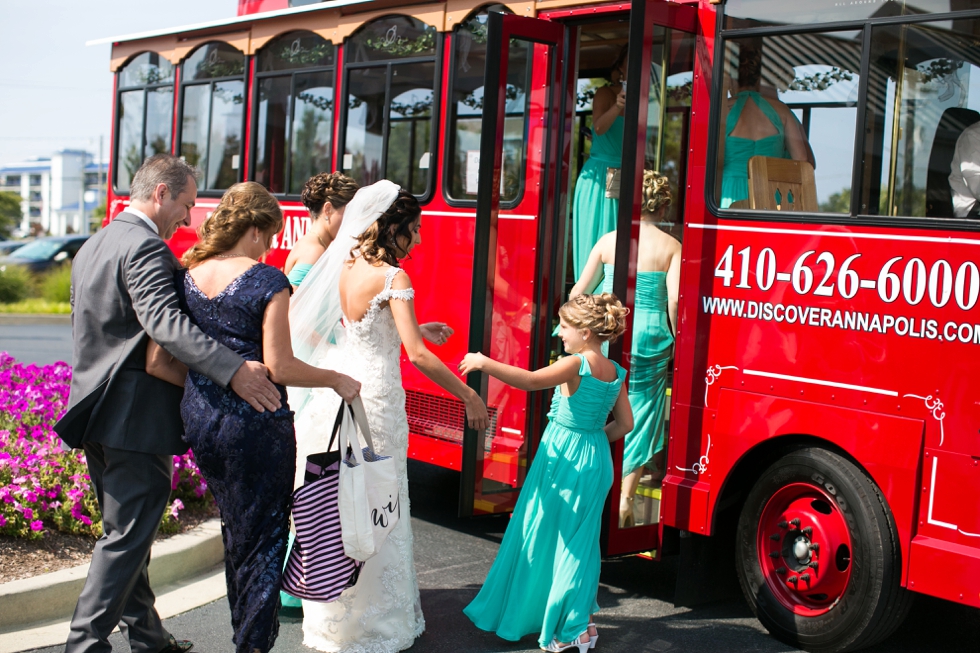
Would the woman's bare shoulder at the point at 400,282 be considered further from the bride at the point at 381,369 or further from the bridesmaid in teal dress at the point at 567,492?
the bridesmaid in teal dress at the point at 567,492

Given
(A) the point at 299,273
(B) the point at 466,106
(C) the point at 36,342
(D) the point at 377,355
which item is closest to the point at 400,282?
(D) the point at 377,355

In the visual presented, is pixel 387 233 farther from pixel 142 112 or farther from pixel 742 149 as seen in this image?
pixel 142 112

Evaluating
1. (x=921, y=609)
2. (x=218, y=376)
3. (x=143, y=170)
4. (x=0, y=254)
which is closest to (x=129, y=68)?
(x=143, y=170)

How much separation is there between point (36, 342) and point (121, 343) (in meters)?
13.7

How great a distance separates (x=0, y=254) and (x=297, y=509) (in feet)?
102

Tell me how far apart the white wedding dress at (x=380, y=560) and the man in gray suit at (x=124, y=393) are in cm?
83

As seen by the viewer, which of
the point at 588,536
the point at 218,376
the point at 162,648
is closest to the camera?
the point at 218,376

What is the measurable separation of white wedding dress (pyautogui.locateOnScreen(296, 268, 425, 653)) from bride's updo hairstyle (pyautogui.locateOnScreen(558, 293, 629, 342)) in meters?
0.71

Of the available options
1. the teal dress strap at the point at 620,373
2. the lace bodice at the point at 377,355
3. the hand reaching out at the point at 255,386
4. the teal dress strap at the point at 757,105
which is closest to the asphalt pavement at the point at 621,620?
the lace bodice at the point at 377,355

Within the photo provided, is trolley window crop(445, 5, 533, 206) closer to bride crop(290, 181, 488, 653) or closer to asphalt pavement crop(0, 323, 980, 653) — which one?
bride crop(290, 181, 488, 653)

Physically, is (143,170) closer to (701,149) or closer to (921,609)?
(701,149)

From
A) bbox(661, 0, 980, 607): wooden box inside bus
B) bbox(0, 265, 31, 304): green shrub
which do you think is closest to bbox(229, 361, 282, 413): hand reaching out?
bbox(661, 0, 980, 607): wooden box inside bus

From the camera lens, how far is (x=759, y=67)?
4.70m

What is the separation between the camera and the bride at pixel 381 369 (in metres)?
4.30
